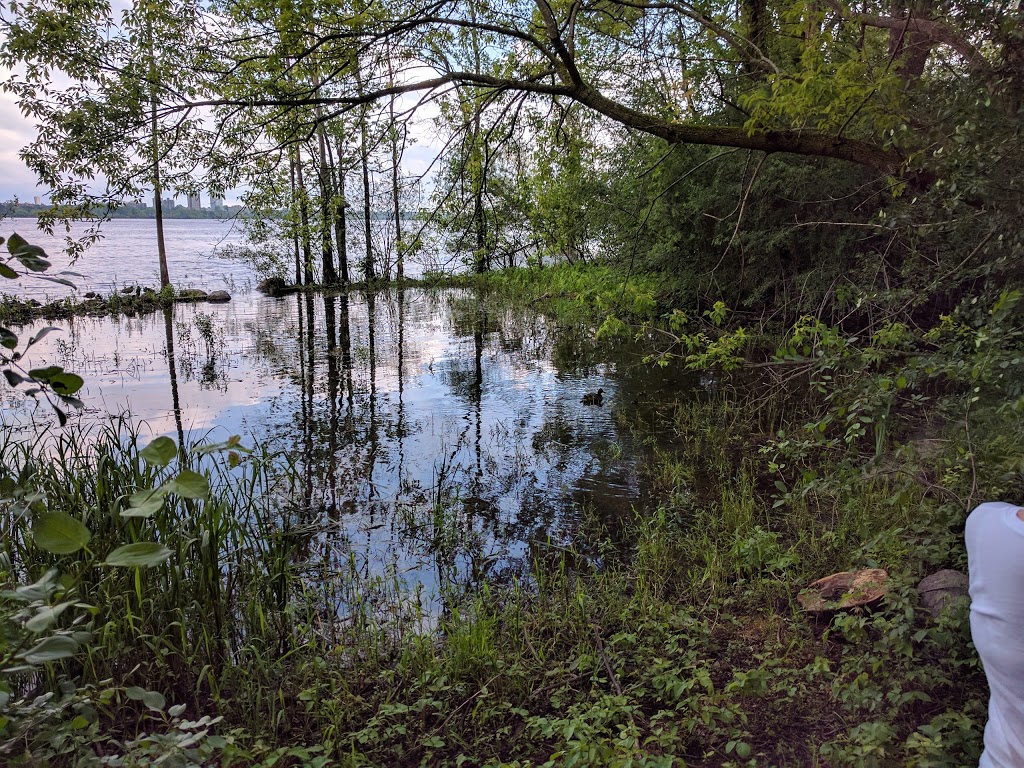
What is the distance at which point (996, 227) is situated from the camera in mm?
2953

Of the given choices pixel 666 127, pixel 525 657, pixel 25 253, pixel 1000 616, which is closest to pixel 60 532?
pixel 25 253

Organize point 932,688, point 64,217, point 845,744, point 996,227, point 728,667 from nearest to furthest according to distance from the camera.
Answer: point 845,744
point 932,688
point 996,227
point 728,667
point 64,217

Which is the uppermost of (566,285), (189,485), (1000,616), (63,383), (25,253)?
(566,285)

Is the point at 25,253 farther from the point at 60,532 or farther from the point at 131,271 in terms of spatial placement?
the point at 131,271

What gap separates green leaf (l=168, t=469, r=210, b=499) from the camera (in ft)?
4.10

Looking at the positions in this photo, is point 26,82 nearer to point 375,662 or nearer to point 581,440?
point 375,662

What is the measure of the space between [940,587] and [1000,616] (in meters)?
1.56

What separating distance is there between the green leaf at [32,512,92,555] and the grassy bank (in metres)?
0.39

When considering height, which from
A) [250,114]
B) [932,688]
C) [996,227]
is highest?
[250,114]

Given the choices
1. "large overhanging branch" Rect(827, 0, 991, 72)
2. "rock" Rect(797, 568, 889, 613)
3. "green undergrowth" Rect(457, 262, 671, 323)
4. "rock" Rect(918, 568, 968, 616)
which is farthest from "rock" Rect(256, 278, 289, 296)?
"rock" Rect(918, 568, 968, 616)

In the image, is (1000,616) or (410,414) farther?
(410,414)

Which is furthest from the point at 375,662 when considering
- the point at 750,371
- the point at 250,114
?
the point at 750,371

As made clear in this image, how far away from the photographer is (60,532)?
3.94 ft

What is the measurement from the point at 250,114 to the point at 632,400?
5.97 metres
